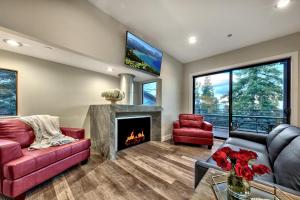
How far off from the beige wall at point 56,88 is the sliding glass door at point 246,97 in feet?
11.3

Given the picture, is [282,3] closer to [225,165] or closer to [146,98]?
[225,165]

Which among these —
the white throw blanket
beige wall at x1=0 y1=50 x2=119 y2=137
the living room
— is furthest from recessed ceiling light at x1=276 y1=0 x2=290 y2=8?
the white throw blanket

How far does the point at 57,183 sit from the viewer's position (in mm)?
1720

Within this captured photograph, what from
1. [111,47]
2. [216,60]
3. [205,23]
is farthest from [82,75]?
[216,60]

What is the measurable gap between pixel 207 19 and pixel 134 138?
3.21 metres

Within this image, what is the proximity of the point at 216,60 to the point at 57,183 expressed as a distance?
4743 mm

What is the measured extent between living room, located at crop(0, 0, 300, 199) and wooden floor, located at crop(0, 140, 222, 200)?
0.02 m

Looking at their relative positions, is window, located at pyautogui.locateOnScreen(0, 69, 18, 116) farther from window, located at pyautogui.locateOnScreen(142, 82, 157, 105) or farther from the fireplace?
window, located at pyautogui.locateOnScreen(142, 82, 157, 105)

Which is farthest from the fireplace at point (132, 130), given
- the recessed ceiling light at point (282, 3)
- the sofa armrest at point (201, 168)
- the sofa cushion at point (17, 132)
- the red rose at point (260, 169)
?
the recessed ceiling light at point (282, 3)

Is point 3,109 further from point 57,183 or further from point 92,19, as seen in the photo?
point 92,19

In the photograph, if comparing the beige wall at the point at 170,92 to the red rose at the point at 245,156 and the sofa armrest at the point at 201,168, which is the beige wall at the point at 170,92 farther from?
the red rose at the point at 245,156

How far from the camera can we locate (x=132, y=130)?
333 cm

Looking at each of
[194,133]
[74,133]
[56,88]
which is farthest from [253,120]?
[56,88]

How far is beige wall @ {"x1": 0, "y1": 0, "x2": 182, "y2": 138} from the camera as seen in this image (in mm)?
1499
